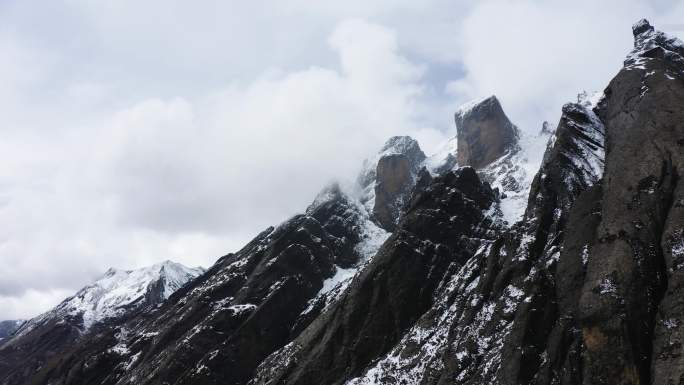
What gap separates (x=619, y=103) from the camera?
81.5m

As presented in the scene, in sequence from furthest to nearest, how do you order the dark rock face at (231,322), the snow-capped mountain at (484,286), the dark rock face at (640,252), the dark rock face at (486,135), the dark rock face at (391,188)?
the dark rock face at (486,135)
the dark rock face at (391,188)
the dark rock face at (231,322)
the snow-capped mountain at (484,286)
the dark rock face at (640,252)

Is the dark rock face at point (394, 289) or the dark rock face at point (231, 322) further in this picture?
the dark rock face at point (231, 322)

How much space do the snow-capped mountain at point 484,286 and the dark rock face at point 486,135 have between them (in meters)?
23.8

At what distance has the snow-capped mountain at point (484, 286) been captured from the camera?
4909 cm

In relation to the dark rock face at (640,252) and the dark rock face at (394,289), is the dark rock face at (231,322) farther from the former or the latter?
the dark rock face at (640,252)

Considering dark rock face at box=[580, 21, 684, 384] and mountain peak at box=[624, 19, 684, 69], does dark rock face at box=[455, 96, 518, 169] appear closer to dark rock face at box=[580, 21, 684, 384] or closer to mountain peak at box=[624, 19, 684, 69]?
mountain peak at box=[624, 19, 684, 69]

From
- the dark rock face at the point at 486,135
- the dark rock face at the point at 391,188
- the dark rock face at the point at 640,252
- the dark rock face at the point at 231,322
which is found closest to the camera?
the dark rock face at the point at 640,252

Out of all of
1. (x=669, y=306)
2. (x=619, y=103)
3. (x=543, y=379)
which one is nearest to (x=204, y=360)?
(x=543, y=379)

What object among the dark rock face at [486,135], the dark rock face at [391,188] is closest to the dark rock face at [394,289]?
the dark rock face at [391,188]

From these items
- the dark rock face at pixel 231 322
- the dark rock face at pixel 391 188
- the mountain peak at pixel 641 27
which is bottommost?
the dark rock face at pixel 231 322

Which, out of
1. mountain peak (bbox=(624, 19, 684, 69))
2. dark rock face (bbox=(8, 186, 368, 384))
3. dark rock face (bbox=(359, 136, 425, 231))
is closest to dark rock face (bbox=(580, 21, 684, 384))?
mountain peak (bbox=(624, 19, 684, 69))

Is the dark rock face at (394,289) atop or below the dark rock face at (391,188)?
below

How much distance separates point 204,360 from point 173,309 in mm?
36176

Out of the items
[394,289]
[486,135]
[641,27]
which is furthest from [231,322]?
[486,135]
